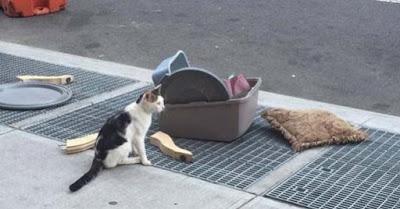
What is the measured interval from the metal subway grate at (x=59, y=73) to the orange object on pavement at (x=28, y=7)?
232cm

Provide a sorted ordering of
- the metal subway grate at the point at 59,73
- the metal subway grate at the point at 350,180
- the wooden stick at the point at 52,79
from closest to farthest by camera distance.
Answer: the metal subway grate at the point at 350,180 → the metal subway grate at the point at 59,73 → the wooden stick at the point at 52,79

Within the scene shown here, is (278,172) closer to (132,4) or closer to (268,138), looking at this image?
(268,138)

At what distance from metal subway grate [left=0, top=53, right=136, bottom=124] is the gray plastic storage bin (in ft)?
4.04

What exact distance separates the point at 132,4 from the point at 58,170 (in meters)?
6.58

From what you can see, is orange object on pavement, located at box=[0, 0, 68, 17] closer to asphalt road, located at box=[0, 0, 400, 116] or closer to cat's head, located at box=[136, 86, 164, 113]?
asphalt road, located at box=[0, 0, 400, 116]

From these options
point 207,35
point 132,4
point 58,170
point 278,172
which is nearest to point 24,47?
point 207,35

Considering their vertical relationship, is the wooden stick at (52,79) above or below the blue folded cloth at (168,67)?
below

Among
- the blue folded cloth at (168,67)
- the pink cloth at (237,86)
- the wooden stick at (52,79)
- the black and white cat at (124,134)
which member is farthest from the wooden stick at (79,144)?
the wooden stick at (52,79)

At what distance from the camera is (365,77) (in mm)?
Answer: 7555

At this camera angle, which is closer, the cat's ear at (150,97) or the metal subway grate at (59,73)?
the cat's ear at (150,97)

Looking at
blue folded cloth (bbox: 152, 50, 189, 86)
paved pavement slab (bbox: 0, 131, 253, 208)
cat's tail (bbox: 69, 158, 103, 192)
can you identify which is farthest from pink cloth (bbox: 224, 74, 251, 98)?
cat's tail (bbox: 69, 158, 103, 192)

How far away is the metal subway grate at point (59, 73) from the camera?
6468mm

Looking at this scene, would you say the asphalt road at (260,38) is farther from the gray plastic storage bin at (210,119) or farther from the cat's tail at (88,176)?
the cat's tail at (88,176)

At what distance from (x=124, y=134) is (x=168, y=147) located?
0.46 metres
